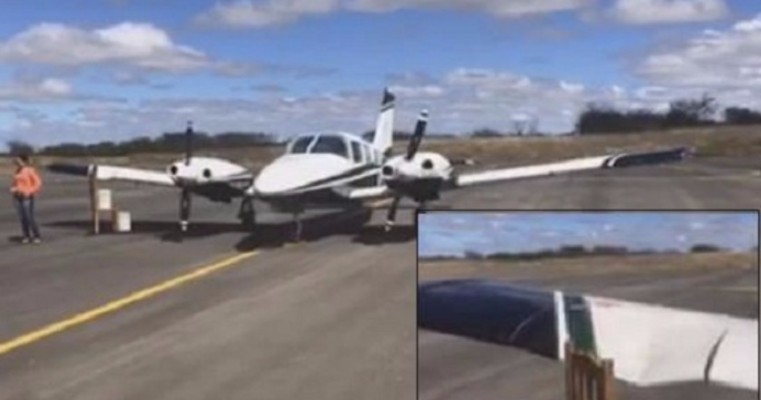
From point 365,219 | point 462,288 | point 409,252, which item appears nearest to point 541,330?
point 462,288

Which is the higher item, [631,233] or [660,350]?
[631,233]

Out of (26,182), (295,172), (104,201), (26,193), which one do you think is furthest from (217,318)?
(104,201)

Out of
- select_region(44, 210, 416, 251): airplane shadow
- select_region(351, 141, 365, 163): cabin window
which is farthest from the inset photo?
select_region(351, 141, 365, 163): cabin window

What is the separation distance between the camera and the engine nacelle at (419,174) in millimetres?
16484

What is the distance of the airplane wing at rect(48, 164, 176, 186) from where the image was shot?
21734 millimetres

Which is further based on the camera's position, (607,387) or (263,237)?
(263,237)

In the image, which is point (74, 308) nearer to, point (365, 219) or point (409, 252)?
point (409, 252)

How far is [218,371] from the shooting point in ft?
27.2

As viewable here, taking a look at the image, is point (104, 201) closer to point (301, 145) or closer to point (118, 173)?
point (118, 173)

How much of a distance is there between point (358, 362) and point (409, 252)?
7.70 m

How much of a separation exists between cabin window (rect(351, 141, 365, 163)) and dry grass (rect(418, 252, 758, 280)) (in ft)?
48.8

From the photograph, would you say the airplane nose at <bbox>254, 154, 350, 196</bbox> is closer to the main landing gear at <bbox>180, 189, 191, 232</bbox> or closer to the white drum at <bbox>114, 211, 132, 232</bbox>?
the main landing gear at <bbox>180, 189, 191, 232</bbox>

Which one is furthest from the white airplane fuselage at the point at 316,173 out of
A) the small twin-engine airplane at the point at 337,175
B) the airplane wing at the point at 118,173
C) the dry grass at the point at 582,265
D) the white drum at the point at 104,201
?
the dry grass at the point at 582,265

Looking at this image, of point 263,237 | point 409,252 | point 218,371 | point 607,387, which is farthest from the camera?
point 263,237
